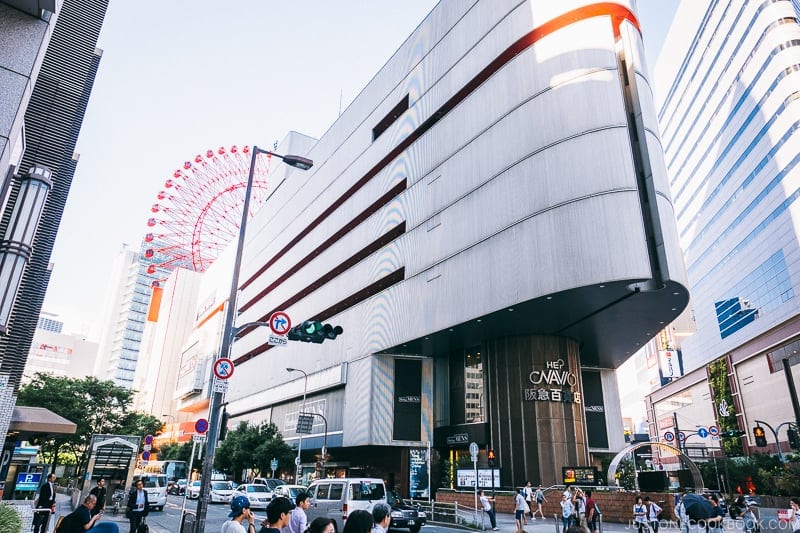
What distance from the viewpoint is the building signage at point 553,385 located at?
3353cm

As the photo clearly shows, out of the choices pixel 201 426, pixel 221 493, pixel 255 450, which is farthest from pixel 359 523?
pixel 255 450

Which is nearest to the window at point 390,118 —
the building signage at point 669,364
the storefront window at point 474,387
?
the storefront window at point 474,387

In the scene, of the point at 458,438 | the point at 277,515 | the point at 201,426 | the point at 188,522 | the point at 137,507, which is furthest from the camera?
the point at 458,438

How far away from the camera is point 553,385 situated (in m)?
34.0

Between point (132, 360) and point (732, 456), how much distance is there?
14857 cm

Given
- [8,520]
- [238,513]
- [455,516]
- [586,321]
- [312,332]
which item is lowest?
[455,516]

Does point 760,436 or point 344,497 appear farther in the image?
point 760,436

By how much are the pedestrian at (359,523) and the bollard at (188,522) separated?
8.55 meters

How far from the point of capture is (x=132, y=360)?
151250mm

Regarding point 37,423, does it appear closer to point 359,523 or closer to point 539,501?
point 359,523

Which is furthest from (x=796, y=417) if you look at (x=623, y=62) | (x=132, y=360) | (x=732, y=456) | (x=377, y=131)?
(x=132, y=360)

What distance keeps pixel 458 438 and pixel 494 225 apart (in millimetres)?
15854

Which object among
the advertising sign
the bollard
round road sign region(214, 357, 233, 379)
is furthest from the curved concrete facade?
the bollard

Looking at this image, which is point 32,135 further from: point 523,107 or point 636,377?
point 636,377
